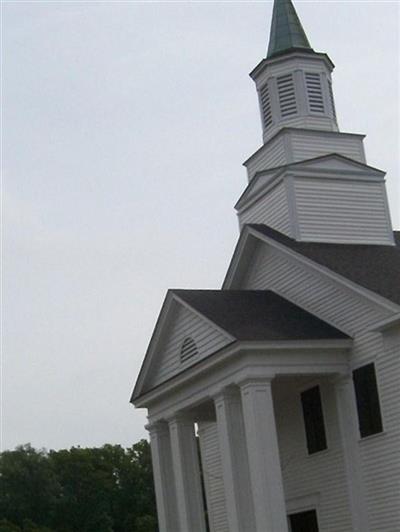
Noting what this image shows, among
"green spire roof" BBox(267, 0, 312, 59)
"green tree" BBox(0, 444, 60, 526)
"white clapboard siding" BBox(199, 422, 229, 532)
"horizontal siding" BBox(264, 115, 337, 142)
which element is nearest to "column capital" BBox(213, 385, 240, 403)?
"white clapboard siding" BBox(199, 422, 229, 532)

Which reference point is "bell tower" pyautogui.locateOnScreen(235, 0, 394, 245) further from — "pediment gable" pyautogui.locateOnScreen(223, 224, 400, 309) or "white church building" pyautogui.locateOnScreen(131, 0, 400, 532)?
"pediment gable" pyautogui.locateOnScreen(223, 224, 400, 309)

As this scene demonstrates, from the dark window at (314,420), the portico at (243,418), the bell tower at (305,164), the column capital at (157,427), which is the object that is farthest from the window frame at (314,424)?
the bell tower at (305,164)

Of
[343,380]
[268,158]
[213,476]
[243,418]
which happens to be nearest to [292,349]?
[343,380]

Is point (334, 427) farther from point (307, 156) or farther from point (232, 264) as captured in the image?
point (307, 156)

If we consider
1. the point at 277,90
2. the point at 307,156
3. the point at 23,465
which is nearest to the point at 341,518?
the point at 307,156

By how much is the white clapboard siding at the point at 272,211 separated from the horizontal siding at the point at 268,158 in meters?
1.08

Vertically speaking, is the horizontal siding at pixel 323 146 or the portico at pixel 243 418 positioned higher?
the horizontal siding at pixel 323 146

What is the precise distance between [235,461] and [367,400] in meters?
3.43

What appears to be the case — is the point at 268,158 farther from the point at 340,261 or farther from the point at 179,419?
the point at 179,419

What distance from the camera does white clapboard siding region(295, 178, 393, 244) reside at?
28953 mm

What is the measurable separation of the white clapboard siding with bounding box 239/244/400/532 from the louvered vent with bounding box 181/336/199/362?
2.89 meters

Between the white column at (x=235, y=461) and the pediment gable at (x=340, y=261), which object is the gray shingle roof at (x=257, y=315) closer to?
the pediment gable at (x=340, y=261)

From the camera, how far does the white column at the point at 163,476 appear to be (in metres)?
28.7

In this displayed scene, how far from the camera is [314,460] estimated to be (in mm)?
26391
